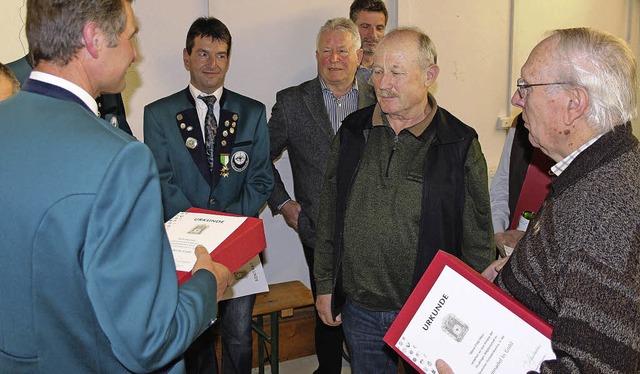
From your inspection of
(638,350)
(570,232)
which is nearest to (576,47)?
(570,232)

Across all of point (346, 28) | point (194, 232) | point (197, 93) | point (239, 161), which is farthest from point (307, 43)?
point (194, 232)

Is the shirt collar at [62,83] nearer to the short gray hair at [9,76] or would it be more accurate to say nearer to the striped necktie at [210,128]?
the short gray hair at [9,76]

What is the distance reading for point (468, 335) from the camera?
1.50m

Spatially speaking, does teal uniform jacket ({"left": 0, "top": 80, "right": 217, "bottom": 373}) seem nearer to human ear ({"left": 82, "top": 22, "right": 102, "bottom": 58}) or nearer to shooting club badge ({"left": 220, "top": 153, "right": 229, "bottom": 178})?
human ear ({"left": 82, "top": 22, "right": 102, "bottom": 58})

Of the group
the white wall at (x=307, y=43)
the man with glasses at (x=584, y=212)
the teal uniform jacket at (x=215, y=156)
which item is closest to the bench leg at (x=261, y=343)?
the white wall at (x=307, y=43)

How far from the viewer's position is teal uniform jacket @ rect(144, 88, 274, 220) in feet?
9.82

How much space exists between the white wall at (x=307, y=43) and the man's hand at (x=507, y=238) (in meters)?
1.67

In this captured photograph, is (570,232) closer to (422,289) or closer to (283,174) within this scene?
(422,289)

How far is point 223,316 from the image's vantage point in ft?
10.3

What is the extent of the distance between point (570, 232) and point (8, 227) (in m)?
1.18

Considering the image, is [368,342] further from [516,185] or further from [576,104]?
[576,104]

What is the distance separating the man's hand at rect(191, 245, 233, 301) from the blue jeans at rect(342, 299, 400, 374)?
2.77 ft

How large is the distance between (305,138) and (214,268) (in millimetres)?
1790

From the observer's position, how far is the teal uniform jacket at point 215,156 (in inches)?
118
